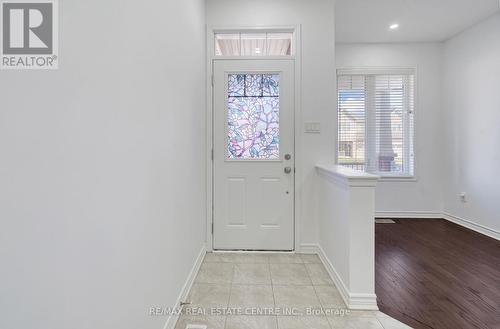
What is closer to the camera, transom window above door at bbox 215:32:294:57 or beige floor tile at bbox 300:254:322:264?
beige floor tile at bbox 300:254:322:264

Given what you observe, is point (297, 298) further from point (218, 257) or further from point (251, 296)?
point (218, 257)

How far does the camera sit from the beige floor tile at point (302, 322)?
178 cm

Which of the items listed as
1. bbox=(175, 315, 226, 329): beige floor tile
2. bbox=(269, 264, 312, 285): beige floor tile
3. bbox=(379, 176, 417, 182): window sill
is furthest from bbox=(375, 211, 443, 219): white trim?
bbox=(175, 315, 226, 329): beige floor tile

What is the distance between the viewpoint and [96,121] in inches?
35.6

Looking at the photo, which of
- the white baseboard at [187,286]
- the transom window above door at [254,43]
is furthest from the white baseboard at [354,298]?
the transom window above door at [254,43]

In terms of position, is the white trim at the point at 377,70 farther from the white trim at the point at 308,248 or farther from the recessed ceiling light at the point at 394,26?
the white trim at the point at 308,248

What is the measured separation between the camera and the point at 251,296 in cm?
213

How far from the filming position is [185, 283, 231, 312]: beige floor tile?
A: 2.01 m

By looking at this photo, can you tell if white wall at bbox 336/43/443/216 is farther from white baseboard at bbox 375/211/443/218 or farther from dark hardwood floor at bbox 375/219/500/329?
dark hardwood floor at bbox 375/219/500/329

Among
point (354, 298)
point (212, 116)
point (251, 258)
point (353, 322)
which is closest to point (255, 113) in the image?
point (212, 116)

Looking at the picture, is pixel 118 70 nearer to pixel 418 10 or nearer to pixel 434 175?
pixel 418 10

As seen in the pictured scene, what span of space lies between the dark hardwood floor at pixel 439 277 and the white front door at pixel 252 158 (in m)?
1.10

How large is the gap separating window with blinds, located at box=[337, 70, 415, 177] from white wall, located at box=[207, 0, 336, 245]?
1626mm

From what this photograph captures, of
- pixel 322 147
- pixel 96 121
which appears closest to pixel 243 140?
pixel 322 147
